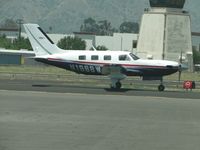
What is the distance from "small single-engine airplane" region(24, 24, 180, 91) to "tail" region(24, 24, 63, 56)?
0.19 metres

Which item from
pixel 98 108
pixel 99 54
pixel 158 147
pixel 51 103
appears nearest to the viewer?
pixel 158 147

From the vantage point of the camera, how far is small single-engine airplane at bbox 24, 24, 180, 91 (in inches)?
1668

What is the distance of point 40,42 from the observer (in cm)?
4506

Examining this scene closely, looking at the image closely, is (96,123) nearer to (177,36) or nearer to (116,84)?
(116,84)

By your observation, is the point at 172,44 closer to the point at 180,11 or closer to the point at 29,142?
the point at 180,11

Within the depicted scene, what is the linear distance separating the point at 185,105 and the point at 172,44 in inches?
3238

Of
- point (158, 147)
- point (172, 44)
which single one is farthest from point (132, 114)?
point (172, 44)

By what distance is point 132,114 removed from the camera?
81.0 feet

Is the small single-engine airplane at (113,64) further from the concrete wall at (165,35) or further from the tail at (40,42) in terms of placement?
the concrete wall at (165,35)


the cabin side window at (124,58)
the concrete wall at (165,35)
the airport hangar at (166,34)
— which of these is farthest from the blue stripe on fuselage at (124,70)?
the concrete wall at (165,35)

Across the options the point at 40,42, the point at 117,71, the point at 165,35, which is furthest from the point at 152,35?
the point at 117,71

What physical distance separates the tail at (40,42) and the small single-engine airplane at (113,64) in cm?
19

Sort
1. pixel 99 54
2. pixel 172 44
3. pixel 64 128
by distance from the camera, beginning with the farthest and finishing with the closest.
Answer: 1. pixel 172 44
2. pixel 99 54
3. pixel 64 128

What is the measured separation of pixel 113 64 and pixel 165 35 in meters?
70.0
